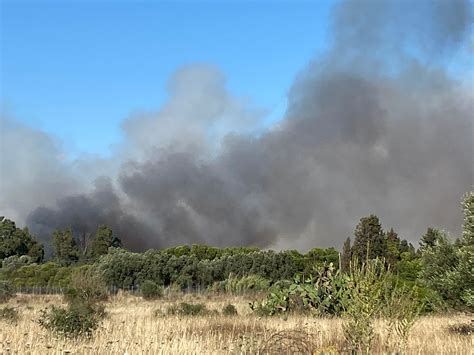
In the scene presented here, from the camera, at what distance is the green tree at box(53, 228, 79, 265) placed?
88.8 meters

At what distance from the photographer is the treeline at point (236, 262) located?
20.3 metres

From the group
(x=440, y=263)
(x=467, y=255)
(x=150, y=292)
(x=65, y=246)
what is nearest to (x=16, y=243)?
(x=65, y=246)

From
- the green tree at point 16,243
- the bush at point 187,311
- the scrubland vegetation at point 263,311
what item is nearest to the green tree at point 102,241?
the green tree at point 16,243

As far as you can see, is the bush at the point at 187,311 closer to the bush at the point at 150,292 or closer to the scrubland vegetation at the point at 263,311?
the scrubland vegetation at the point at 263,311

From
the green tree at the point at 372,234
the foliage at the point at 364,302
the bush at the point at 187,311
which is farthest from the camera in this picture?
the green tree at the point at 372,234

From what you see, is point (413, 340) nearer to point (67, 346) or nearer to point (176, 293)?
point (67, 346)

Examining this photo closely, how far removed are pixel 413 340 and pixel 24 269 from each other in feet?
181

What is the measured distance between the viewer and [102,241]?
285 ft

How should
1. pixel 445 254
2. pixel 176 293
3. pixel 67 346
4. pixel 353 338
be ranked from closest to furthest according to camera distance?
pixel 353 338 < pixel 67 346 < pixel 445 254 < pixel 176 293

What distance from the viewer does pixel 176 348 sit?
11.1 meters

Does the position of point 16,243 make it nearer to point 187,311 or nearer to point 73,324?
point 187,311

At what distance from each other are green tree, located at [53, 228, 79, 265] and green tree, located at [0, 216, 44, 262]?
2.78 m

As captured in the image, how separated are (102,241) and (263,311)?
67519 millimetres

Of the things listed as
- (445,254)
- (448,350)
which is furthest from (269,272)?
(448,350)
